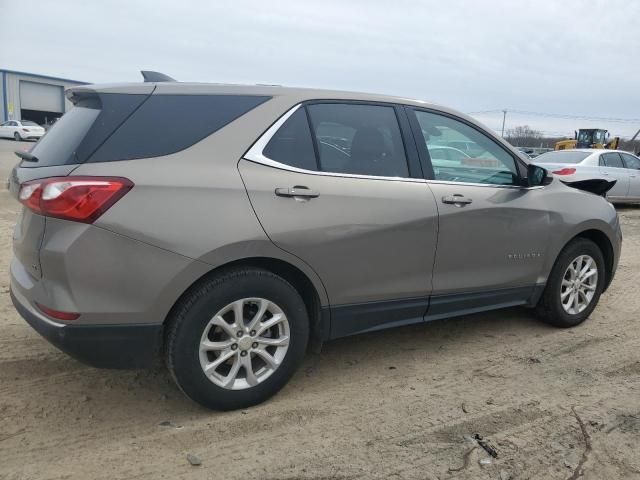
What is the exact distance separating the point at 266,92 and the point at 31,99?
5909cm

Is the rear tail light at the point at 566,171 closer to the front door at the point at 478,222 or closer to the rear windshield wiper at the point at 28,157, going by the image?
the front door at the point at 478,222

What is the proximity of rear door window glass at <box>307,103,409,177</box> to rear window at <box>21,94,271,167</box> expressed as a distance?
18.7 inches

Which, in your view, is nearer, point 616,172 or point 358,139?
point 358,139

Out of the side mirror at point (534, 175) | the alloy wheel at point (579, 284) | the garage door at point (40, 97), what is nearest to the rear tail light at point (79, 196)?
the side mirror at point (534, 175)

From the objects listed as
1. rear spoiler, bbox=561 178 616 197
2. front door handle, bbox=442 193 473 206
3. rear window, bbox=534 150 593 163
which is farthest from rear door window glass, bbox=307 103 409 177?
rear window, bbox=534 150 593 163

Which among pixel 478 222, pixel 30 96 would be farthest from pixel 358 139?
pixel 30 96

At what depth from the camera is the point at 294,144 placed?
309 cm

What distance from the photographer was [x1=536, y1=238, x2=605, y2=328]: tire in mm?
4285

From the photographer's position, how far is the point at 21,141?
35.8m

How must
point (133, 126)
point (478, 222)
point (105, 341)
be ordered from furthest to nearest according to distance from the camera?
point (478, 222), point (133, 126), point (105, 341)

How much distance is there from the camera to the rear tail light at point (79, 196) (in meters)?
2.50

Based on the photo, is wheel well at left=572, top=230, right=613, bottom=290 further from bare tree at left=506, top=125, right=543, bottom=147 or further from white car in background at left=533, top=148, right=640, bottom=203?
bare tree at left=506, top=125, right=543, bottom=147

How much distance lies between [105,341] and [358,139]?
1853mm

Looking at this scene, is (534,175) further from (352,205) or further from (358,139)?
(352,205)
